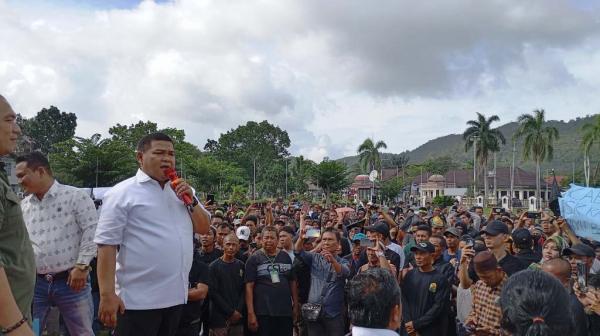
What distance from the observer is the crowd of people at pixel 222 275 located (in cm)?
234

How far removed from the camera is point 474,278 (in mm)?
5215

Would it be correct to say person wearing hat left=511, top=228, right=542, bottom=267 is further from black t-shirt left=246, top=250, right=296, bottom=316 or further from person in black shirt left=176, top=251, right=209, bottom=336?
person in black shirt left=176, top=251, right=209, bottom=336

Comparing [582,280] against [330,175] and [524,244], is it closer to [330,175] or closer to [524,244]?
[524,244]

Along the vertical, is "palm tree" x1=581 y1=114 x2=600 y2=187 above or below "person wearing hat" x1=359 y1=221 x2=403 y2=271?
above

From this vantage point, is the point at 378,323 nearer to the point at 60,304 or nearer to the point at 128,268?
the point at 128,268

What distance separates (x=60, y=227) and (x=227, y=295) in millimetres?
2321

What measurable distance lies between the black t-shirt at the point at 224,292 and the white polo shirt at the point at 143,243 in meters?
2.59

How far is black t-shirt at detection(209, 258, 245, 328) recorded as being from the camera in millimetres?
5820

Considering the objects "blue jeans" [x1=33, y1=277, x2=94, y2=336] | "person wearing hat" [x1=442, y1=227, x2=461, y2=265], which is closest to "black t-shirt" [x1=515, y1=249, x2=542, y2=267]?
"person wearing hat" [x1=442, y1=227, x2=461, y2=265]

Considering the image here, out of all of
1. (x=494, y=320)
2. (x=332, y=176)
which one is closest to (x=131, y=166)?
(x=332, y=176)

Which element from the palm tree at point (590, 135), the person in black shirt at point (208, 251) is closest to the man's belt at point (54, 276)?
the person in black shirt at point (208, 251)

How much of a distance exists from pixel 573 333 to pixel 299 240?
4.18 m

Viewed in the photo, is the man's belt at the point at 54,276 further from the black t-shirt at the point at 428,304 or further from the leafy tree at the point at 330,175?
the leafy tree at the point at 330,175

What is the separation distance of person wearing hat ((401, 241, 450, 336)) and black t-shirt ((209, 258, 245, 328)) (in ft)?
6.16
